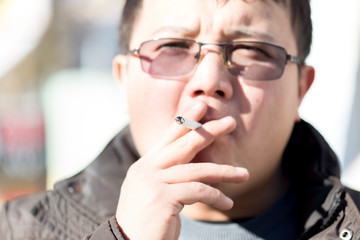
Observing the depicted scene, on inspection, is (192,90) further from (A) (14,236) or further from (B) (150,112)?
(A) (14,236)

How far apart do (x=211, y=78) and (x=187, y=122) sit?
0.23 meters

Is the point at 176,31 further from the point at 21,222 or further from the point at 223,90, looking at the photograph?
the point at 21,222

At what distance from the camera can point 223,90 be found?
1594 mm

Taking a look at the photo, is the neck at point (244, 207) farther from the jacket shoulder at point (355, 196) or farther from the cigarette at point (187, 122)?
the cigarette at point (187, 122)

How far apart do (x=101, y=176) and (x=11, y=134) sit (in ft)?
12.9

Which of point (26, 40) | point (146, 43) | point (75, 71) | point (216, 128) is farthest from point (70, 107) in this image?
point (216, 128)

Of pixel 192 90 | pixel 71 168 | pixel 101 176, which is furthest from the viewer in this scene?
pixel 71 168

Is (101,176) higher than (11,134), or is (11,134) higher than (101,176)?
(101,176)

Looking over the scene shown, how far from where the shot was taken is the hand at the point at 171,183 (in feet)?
4.51

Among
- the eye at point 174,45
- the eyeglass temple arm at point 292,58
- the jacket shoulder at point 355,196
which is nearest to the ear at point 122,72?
Answer: the eye at point 174,45

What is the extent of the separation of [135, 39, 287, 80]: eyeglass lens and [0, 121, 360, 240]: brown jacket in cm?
57

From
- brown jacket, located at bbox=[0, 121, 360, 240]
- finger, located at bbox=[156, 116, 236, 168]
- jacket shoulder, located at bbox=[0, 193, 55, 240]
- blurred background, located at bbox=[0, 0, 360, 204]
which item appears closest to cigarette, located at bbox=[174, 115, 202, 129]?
finger, located at bbox=[156, 116, 236, 168]

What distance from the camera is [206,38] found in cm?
167

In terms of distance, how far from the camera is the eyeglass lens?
5.49 ft
